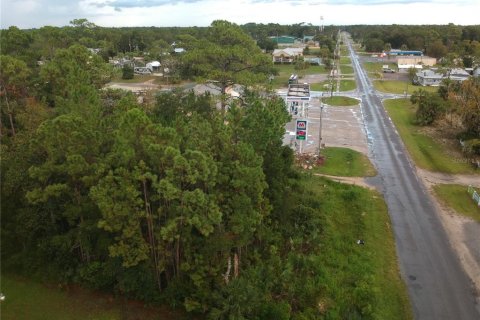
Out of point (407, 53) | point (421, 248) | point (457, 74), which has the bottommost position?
point (421, 248)

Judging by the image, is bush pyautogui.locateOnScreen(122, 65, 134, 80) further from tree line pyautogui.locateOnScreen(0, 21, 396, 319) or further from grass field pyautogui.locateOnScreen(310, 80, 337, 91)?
tree line pyautogui.locateOnScreen(0, 21, 396, 319)

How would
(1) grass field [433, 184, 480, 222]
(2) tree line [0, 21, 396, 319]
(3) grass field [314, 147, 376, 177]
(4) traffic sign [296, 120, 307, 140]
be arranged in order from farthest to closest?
(4) traffic sign [296, 120, 307, 140] < (3) grass field [314, 147, 376, 177] < (1) grass field [433, 184, 480, 222] < (2) tree line [0, 21, 396, 319]

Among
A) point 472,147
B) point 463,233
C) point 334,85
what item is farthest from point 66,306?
point 334,85

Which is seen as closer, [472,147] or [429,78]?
[472,147]

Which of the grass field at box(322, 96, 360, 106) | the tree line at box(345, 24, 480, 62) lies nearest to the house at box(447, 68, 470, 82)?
the grass field at box(322, 96, 360, 106)

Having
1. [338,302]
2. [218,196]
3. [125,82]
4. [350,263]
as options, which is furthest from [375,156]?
[125,82]

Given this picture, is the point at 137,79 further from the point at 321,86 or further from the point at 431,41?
the point at 431,41
